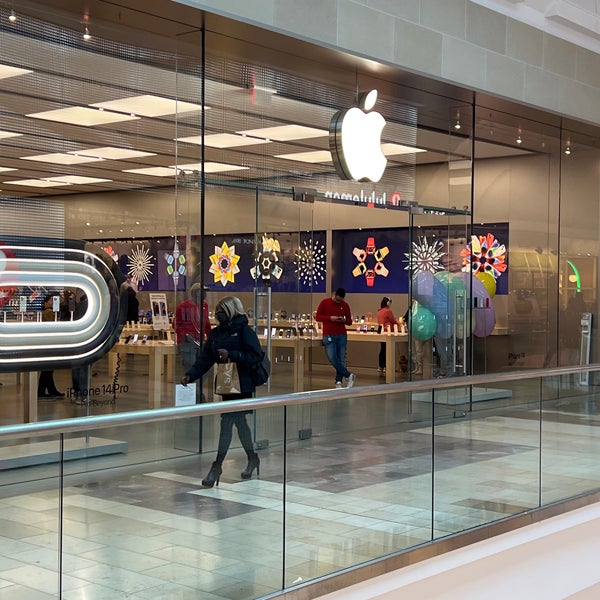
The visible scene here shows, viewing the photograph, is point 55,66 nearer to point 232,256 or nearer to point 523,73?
point 232,256

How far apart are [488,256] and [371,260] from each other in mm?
3326

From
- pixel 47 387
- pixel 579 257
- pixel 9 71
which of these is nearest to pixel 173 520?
pixel 47 387

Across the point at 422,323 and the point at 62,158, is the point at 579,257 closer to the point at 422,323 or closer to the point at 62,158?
the point at 422,323

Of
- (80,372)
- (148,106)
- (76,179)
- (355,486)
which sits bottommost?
(355,486)

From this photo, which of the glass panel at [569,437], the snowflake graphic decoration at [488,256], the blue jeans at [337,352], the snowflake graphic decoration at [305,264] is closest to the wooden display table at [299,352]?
the snowflake graphic decoration at [305,264]

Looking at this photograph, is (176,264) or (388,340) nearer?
(176,264)

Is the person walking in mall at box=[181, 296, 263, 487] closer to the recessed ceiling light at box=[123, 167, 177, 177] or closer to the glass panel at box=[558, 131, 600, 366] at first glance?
the recessed ceiling light at box=[123, 167, 177, 177]

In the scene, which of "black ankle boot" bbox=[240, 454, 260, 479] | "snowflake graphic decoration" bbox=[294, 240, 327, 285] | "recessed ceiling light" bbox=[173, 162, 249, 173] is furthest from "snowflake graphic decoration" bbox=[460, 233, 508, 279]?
"black ankle boot" bbox=[240, 454, 260, 479]

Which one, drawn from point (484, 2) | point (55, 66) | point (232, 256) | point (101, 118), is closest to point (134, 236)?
point (232, 256)

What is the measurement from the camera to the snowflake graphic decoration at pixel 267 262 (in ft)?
28.3

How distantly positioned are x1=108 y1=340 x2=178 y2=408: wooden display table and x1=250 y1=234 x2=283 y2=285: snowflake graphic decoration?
1.20 meters

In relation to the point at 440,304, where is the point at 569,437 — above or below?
below

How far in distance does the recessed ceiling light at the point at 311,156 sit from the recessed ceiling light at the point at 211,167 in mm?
550

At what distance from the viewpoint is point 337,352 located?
37.8ft
